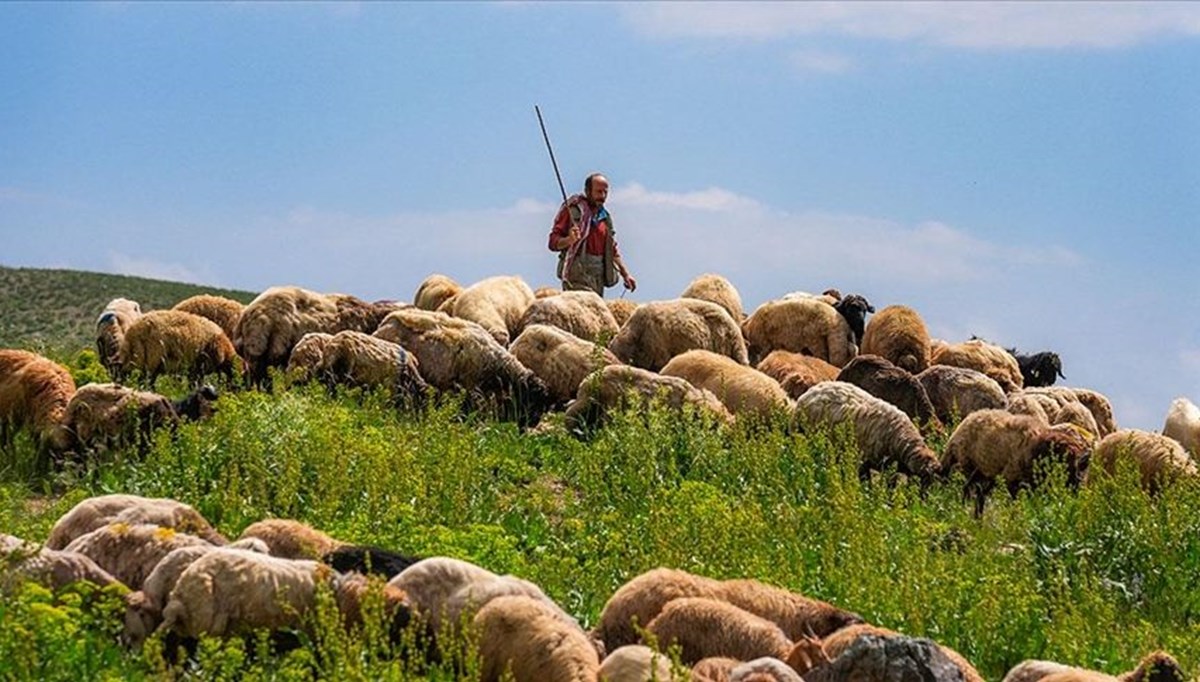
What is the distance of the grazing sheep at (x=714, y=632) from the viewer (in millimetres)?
8852

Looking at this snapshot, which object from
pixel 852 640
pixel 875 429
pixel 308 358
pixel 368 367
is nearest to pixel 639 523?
pixel 875 429

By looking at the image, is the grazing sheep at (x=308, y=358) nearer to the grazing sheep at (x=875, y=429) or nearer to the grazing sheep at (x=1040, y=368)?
the grazing sheep at (x=875, y=429)

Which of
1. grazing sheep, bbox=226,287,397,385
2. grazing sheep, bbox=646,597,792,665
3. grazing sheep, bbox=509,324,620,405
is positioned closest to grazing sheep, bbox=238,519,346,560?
grazing sheep, bbox=646,597,792,665

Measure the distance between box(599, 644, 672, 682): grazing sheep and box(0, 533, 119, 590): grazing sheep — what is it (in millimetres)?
2910

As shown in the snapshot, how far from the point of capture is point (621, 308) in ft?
84.7

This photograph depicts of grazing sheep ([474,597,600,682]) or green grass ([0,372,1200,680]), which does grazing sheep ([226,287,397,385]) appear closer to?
green grass ([0,372,1200,680])

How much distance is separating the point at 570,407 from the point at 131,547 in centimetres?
934

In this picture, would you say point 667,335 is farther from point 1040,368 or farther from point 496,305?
point 1040,368

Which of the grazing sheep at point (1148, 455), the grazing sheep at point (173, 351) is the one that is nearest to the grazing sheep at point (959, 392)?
the grazing sheep at point (1148, 455)

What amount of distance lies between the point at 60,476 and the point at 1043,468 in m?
9.50

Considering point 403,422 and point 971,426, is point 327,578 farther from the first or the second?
point 971,426

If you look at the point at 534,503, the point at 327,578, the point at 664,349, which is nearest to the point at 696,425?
the point at 534,503

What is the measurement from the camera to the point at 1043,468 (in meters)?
17.8

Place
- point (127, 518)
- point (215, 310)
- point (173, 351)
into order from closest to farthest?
point (127, 518)
point (173, 351)
point (215, 310)
